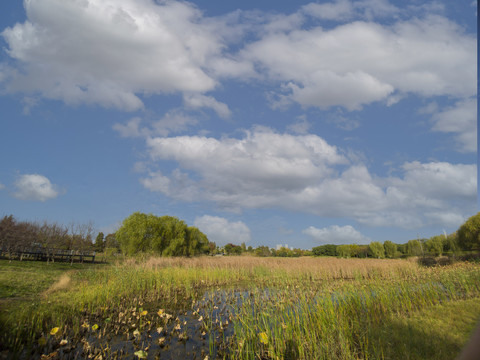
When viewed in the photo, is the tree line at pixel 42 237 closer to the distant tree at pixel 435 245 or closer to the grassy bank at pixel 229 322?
the grassy bank at pixel 229 322

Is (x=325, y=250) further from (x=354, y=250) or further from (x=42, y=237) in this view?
(x=42, y=237)

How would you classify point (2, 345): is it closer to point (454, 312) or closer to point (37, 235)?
point (454, 312)

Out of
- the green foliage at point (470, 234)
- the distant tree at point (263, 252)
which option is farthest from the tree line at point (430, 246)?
the distant tree at point (263, 252)

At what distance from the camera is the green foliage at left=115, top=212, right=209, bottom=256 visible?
26.9 metres

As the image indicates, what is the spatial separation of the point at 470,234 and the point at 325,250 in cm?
4255

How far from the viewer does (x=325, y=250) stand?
70688 mm

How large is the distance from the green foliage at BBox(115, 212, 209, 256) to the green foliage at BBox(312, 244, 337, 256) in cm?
4657

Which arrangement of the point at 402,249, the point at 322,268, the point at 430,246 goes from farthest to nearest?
1. the point at 402,249
2. the point at 430,246
3. the point at 322,268

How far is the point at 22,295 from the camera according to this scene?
853 centimetres

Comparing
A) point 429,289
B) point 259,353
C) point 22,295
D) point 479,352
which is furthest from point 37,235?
point 479,352

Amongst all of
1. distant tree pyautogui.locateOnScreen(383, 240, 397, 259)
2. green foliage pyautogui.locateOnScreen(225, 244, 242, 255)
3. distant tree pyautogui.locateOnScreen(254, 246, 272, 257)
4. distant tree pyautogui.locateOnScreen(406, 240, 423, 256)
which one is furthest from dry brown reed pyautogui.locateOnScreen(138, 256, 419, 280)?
green foliage pyautogui.locateOnScreen(225, 244, 242, 255)

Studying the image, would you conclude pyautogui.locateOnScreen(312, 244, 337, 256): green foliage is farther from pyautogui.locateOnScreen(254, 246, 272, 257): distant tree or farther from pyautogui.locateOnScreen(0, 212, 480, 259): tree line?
pyautogui.locateOnScreen(0, 212, 480, 259): tree line

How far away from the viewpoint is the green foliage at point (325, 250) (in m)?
68.9

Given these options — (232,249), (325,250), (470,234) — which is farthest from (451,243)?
(232,249)
